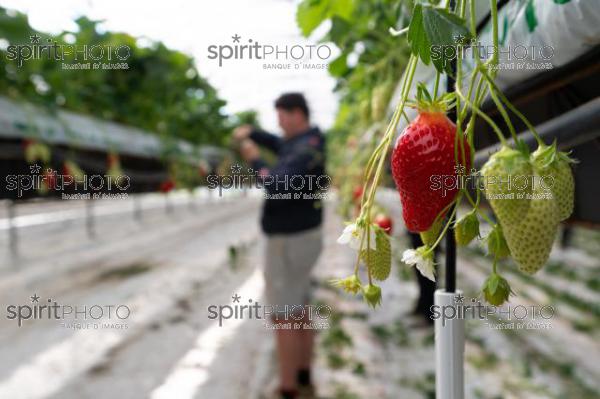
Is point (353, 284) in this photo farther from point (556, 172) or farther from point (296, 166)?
point (296, 166)

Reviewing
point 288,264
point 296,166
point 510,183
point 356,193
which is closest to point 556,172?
point 510,183

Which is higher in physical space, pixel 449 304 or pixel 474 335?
pixel 449 304

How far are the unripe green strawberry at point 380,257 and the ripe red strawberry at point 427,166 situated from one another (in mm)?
28

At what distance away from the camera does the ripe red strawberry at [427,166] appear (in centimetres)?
40

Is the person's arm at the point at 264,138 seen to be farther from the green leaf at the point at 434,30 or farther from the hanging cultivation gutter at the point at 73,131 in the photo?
the green leaf at the point at 434,30

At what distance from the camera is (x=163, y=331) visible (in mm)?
3535

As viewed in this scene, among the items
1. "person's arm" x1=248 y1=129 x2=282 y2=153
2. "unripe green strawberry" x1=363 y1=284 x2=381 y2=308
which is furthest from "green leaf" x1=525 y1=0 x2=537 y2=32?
"person's arm" x1=248 y1=129 x2=282 y2=153

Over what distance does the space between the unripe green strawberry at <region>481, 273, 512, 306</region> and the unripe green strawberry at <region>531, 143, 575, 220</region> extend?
7cm

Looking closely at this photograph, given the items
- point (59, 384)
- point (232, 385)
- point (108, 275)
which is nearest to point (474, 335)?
point (232, 385)

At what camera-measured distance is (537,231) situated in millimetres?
324

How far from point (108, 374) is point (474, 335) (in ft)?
7.51

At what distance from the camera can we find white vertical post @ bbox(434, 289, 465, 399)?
486 mm

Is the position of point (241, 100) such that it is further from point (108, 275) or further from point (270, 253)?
point (270, 253)

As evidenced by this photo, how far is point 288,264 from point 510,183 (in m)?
2.15
